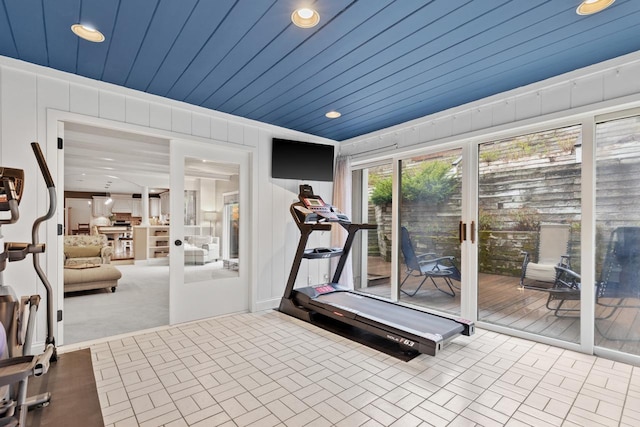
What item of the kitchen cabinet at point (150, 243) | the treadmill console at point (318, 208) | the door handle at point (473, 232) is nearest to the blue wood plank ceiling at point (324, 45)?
the treadmill console at point (318, 208)

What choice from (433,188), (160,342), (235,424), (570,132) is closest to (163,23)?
(235,424)

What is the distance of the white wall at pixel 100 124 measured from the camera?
2.58 m

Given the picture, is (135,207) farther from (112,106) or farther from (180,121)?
(112,106)

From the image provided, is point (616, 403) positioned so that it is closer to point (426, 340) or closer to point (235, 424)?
point (426, 340)

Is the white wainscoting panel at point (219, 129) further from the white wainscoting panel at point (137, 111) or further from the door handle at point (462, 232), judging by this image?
the door handle at point (462, 232)

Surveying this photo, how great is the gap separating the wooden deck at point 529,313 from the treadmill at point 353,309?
2.13 feet

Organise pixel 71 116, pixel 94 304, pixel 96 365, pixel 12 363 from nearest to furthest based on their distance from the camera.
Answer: pixel 12 363 < pixel 96 365 < pixel 71 116 < pixel 94 304

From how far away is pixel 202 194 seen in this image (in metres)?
3.74

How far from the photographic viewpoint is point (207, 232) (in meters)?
3.83

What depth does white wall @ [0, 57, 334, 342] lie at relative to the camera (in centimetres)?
258

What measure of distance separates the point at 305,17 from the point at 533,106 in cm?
239

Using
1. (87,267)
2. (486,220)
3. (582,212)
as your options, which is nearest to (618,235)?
(582,212)

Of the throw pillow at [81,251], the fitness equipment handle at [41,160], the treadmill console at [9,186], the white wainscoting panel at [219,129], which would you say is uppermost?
the white wainscoting panel at [219,129]

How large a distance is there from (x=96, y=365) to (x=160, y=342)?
1.83ft
